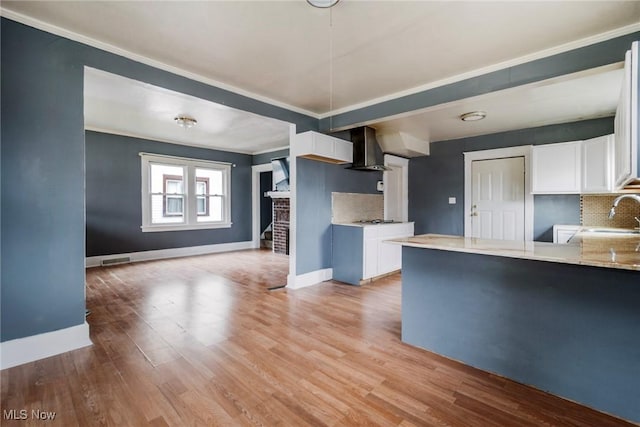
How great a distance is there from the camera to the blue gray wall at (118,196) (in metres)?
5.39

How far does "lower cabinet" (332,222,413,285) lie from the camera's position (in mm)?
4234

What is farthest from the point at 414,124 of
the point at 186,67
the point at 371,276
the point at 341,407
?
the point at 341,407

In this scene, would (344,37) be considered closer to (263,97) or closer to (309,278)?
(263,97)

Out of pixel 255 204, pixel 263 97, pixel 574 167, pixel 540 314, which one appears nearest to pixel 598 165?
pixel 574 167

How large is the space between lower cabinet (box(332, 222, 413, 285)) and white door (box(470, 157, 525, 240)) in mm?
1755

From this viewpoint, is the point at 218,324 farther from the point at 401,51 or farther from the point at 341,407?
the point at 401,51

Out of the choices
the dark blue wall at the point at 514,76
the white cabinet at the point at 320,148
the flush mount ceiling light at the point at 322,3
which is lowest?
the white cabinet at the point at 320,148

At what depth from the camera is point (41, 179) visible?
2217mm

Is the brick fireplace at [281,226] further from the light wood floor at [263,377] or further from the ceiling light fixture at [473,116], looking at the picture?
the ceiling light fixture at [473,116]

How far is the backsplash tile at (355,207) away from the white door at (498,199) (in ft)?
5.58

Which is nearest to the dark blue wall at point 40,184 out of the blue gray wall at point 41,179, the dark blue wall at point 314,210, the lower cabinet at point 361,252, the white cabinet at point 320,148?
the blue gray wall at point 41,179

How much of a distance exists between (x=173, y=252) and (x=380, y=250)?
4.56 metres

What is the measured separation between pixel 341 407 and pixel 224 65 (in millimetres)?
2986

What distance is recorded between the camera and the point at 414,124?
4.49m
